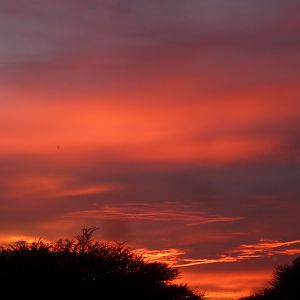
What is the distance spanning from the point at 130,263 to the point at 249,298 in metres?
66.8

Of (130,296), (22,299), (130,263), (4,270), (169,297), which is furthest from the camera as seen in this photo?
(169,297)

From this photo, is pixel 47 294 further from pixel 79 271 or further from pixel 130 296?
pixel 130 296

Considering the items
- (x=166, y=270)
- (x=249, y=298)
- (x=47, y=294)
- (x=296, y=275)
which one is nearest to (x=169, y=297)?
(x=166, y=270)

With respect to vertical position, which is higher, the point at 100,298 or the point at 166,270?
the point at 166,270

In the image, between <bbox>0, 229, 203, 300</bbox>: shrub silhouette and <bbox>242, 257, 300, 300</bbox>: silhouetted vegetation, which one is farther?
<bbox>242, 257, 300, 300</bbox>: silhouetted vegetation

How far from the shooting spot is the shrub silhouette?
56.4 m

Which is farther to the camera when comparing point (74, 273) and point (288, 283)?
point (288, 283)

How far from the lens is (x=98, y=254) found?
6912 centimetres

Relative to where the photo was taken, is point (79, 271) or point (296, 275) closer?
point (79, 271)

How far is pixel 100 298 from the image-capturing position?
61000 millimetres

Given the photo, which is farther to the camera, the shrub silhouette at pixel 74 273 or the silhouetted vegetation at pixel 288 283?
the silhouetted vegetation at pixel 288 283

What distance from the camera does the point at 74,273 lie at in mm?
60406

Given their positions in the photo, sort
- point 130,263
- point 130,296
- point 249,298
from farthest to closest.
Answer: point 249,298, point 130,263, point 130,296

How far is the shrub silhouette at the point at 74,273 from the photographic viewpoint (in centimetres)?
5644
